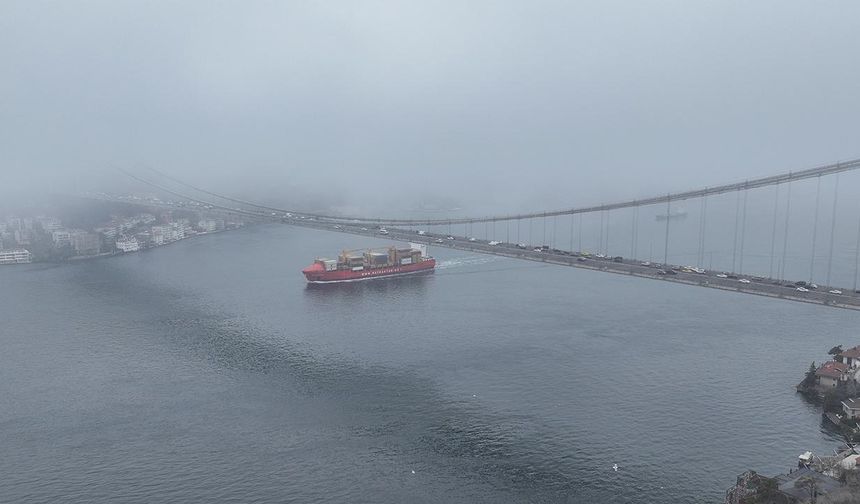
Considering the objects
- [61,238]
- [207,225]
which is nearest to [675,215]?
[207,225]

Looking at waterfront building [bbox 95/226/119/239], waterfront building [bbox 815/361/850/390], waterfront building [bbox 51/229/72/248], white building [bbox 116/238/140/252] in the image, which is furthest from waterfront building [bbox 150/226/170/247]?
waterfront building [bbox 815/361/850/390]

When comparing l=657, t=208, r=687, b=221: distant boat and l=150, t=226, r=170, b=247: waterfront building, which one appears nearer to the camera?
l=150, t=226, r=170, b=247: waterfront building

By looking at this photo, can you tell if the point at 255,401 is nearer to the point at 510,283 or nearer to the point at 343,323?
the point at 343,323

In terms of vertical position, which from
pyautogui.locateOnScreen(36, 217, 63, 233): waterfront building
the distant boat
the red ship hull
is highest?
the distant boat

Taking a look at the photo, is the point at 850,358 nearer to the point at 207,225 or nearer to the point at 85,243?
the point at 85,243

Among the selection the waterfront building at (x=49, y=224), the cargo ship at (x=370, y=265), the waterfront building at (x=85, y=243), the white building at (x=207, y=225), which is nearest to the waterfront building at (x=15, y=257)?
the waterfront building at (x=85, y=243)

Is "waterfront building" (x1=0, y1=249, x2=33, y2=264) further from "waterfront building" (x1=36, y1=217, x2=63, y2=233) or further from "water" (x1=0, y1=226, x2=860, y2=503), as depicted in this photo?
"water" (x1=0, y1=226, x2=860, y2=503)

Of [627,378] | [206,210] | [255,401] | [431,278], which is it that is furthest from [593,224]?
[255,401]
